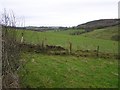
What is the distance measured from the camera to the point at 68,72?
30.3 meters

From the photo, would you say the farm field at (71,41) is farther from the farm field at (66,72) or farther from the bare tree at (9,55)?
the bare tree at (9,55)

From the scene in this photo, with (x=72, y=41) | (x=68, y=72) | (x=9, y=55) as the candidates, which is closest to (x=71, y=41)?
(x=72, y=41)

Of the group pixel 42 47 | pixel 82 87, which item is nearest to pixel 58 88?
pixel 82 87

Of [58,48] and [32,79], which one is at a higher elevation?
[58,48]

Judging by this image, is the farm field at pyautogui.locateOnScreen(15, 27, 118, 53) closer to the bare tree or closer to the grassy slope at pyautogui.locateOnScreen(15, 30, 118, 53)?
the grassy slope at pyautogui.locateOnScreen(15, 30, 118, 53)

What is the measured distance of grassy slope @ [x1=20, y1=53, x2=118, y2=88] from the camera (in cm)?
2720

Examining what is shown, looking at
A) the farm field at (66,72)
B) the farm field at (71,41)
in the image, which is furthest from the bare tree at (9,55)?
the farm field at (71,41)

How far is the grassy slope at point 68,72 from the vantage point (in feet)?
89.2

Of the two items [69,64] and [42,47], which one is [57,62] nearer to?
[69,64]

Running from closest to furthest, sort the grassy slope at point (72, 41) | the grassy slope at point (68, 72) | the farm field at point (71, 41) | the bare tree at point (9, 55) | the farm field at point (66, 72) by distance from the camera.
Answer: the bare tree at point (9, 55) → the farm field at point (66, 72) → the grassy slope at point (68, 72) → the farm field at point (71, 41) → the grassy slope at point (72, 41)

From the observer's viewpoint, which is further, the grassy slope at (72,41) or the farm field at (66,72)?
the grassy slope at (72,41)

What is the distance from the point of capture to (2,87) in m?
20.1

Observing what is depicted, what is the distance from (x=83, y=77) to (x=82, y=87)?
259 centimetres

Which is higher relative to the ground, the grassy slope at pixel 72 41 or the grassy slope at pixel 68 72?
the grassy slope at pixel 72 41
